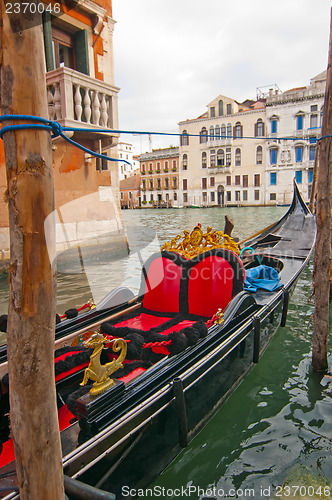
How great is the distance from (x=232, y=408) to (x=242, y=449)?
367mm

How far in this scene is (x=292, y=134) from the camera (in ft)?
87.5

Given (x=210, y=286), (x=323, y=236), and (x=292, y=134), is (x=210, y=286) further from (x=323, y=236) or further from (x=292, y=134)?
(x=292, y=134)

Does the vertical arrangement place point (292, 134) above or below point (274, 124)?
below

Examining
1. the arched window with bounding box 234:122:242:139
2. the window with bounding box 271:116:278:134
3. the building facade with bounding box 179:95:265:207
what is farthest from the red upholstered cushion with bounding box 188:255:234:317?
the arched window with bounding box 234:122:242:139

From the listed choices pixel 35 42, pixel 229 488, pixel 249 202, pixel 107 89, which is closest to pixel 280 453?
pixel 229 488

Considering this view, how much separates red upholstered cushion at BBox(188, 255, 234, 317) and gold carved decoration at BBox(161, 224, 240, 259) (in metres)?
0.12

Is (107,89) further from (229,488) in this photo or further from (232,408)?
(229,488)

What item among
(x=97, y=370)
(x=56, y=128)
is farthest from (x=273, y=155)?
(x=56, y=128)

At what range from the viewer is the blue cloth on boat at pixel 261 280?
12.2ft

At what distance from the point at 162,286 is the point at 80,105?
13.7 feet

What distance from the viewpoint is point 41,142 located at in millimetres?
896

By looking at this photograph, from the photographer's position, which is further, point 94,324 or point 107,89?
point 107,89

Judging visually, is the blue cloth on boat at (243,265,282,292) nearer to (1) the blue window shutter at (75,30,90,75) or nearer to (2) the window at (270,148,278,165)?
(1) the blue window shutter at (75,30,90,75)

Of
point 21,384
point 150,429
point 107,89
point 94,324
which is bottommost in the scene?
point 150,429
